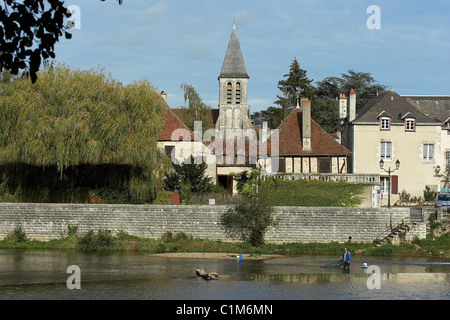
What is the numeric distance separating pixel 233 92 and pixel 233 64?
292 centimetres

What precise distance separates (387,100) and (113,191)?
2129 centimetres

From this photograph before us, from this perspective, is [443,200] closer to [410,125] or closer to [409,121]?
[410,125]

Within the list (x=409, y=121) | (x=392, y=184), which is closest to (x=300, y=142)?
(x=392, y=184)

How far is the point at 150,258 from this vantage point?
97.1 ft

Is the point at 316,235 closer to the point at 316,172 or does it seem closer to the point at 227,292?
the point at 316,172

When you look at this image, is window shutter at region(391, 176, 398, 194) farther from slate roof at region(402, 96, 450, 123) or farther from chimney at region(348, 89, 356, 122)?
slate roof at region(402, 96, 450, 123)

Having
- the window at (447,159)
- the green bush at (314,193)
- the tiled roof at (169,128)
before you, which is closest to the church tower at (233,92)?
the tiled roof at (169,128)

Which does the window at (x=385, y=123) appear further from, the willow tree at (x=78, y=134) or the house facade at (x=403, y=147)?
the willow tree at (x=78, y=134)

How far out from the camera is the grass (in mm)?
31672

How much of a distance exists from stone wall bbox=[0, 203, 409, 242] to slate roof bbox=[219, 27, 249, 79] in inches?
1393

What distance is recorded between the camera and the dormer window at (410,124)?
4378 cm

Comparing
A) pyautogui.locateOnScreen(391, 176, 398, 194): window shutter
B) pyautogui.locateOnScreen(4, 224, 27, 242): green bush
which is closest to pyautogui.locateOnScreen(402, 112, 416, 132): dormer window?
pyautogui.locateOnScreen(391, 176, 398, 194): window shutter

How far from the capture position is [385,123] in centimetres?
4388
